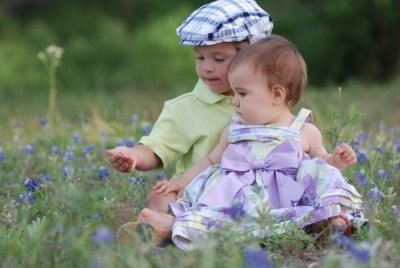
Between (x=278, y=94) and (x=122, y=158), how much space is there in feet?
2.37

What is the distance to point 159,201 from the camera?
3.91 meters

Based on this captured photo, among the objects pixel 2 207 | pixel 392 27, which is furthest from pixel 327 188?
pixel 392 27

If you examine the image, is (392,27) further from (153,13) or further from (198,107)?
(198,107)

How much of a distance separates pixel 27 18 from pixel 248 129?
1491cm

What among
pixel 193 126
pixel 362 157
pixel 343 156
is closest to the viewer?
pixel 343 156

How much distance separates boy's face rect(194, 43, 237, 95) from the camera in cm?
395

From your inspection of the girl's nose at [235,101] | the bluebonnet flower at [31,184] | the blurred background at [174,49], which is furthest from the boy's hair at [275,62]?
the blurred background at [174,49]

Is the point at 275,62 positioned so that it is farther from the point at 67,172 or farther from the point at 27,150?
the point at 27,150

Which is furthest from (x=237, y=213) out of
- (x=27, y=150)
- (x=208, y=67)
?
(x=27, y=150)

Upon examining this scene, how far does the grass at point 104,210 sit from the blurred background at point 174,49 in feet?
19.8

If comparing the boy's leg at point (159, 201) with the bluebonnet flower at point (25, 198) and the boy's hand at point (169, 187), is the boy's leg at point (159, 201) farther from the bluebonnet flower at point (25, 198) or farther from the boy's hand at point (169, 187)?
the bluebonnet flower at point (25, 198)

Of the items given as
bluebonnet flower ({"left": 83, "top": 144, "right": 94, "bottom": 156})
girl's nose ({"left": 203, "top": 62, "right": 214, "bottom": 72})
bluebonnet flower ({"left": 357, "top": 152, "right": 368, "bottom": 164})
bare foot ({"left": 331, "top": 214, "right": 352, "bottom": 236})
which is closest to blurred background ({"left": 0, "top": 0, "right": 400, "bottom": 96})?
bluebonnet flower ({"left": 83, "top": 144, "right": 94, "bottom": 156})

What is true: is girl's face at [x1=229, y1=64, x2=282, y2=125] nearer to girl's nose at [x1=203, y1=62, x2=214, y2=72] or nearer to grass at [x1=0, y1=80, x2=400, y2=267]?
girl's nose at [x1=203, y1=62, x2=214, y2=72]

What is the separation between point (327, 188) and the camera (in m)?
3.49
